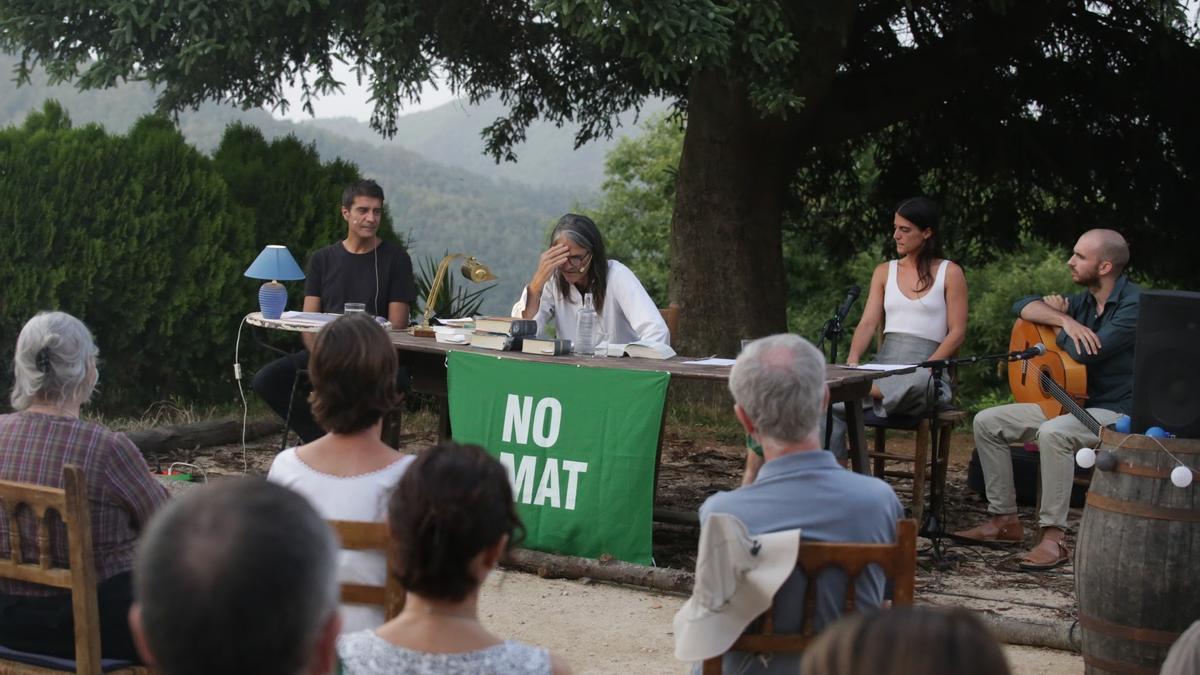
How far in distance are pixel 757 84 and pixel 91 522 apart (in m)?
5.96

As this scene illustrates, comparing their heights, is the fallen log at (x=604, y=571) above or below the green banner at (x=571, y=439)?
below

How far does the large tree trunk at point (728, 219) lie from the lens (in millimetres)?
11016

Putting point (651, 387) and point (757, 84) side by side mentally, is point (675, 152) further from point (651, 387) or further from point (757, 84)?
point (651, 387)

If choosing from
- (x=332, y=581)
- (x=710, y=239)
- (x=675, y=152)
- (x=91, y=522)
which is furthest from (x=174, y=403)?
(x=675, y=152)

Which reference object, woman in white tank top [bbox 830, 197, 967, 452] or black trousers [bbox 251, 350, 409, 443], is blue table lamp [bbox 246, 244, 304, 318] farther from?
woman in white tank top [bbox 830, 197, 967, 452]

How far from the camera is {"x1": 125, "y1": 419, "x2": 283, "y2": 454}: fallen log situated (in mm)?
8977

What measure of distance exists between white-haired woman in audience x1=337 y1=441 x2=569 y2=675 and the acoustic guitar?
4559 millimetres

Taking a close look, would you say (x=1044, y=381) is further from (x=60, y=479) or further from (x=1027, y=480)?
(x=60, y=479)

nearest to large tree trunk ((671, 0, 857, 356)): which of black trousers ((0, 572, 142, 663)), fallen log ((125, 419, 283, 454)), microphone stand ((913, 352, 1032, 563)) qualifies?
fallen log ((125, 419, 283, 454))

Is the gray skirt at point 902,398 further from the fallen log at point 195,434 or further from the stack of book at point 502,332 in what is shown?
the fallen log at point 195,434

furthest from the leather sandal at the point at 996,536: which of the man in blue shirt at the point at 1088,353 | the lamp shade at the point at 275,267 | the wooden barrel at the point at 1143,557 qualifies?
the lamp shade at the point at 275,267

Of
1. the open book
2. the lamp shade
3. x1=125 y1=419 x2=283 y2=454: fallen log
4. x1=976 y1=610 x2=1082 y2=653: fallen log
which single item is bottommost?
x1=976 y1=610 x2=1082 y2=653: fallen log

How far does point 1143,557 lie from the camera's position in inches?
182

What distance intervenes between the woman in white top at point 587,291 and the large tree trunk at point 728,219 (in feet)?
13.9
